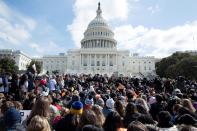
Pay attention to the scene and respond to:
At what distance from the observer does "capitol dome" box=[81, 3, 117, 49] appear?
145m

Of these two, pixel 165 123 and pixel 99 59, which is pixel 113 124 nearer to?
pixel 165 123

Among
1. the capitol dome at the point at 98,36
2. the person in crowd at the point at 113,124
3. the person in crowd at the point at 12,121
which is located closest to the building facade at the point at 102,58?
the capitol dome at the point at 98,36

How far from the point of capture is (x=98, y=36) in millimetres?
145000

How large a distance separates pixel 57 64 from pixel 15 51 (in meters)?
20.0

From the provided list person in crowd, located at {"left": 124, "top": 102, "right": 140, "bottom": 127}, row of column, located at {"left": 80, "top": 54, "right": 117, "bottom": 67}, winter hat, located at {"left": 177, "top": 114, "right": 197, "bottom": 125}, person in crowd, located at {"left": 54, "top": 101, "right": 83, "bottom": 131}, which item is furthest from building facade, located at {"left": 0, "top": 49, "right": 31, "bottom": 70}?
winter hat, located at {"left": 177, "top": 114, "right": 197, "bottom": 125}

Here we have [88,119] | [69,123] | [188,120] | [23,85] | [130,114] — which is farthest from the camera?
[23,85]

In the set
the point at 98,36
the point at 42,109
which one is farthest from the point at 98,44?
the point at 42,109

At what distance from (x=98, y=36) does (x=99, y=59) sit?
13.0 metres

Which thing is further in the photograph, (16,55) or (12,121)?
(16,55)

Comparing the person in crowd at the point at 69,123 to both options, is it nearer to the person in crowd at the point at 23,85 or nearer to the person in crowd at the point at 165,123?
the person in crowd at the point at 165,123

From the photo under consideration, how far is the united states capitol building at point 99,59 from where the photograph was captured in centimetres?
13575

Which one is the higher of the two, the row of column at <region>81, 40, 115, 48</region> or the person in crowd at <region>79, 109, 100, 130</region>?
the row of column at <region>81, 40, 115, 48</region>

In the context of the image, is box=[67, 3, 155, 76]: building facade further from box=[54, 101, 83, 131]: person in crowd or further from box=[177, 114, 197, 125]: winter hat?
box=[177, 114, 197, 125]: winter hat

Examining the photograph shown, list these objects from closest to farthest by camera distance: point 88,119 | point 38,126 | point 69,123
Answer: point 38,126
point 88,119
point 69,123
